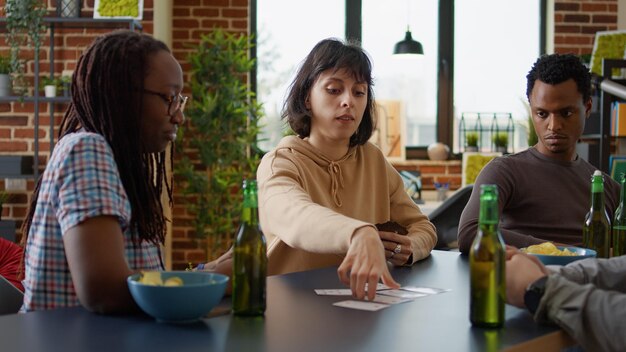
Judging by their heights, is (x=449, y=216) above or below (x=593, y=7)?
below

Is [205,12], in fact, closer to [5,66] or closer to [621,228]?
[5,66]

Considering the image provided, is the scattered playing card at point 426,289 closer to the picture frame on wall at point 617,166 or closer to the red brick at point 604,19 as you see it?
the picture frame on wall at point 617,166

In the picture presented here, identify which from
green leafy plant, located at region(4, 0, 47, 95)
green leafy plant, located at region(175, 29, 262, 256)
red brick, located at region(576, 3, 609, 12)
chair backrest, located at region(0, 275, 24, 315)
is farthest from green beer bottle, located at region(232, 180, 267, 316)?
red brick, located at region(576, 3, 609, 12)

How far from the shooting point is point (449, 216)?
374 cm

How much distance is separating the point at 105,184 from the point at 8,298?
545mm

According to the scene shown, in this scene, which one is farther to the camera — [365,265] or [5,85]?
[5,85]

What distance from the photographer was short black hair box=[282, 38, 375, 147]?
7.47ft

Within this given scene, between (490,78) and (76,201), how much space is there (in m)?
5.30

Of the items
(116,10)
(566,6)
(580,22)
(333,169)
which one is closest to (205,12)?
(116,10)

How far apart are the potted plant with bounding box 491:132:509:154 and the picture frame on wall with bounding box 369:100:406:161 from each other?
0.65m

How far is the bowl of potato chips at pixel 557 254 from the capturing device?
5.71ft

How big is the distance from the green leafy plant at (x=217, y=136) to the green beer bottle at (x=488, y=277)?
166 inches

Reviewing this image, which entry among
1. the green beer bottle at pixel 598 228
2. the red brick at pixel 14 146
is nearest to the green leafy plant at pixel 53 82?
the red brick at pixel 14 146

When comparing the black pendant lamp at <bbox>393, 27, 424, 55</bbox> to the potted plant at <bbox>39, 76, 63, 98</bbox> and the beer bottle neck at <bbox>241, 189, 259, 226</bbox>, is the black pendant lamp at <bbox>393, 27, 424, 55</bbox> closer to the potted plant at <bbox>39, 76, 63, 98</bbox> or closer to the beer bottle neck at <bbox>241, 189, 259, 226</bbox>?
the potted plant at <bbox>39, 76, 63, 98</bbox>
